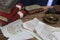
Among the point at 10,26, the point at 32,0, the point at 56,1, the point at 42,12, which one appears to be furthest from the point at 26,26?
the point at 56,1

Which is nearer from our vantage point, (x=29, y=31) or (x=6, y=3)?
(x=29, y=31)

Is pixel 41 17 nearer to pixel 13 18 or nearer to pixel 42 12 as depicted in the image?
pixel 42 12

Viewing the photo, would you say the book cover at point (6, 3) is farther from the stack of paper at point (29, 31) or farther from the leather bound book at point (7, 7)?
the stack of paper at point (29, 31)

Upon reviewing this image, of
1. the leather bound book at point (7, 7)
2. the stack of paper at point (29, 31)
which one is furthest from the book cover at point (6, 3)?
the stack of paper at point (29, 31)

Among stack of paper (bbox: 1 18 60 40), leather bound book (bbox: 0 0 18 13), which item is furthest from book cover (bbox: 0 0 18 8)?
stack of paper (bbox: 1 18 60 40)

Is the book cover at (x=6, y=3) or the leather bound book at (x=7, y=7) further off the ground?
the book cover at (x=6, y=3)

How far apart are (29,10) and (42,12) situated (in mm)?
140

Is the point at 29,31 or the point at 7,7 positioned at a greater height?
the point at 7,7

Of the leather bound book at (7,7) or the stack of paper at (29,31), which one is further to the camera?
the leather bound book at (7,7)

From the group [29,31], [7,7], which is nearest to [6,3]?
[7,7]

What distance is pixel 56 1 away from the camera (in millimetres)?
1684

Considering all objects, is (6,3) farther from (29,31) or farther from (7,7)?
(29,31)

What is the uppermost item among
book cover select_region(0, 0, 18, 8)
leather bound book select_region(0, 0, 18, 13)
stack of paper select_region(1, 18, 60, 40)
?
book cover select_region(0, 0, 18, 8)

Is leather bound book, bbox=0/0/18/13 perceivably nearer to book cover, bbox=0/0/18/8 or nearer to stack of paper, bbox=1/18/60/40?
book cover, bbox=0/0/18/8
